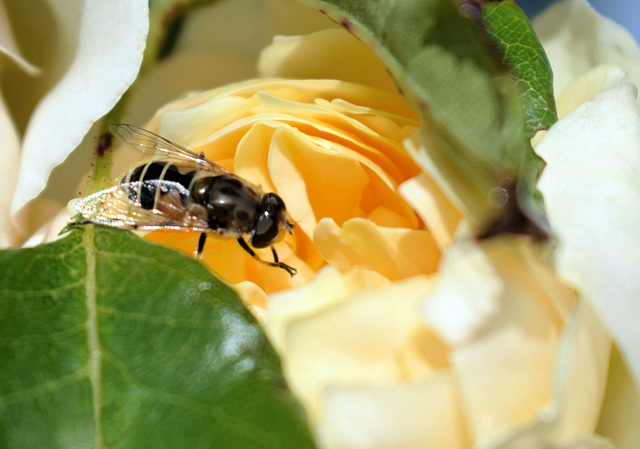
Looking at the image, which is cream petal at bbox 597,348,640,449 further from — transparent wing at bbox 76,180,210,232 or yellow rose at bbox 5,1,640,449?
transparent wing at bbox 76,180,210,232

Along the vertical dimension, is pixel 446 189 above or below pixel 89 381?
above

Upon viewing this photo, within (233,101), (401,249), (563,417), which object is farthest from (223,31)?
(563,417)

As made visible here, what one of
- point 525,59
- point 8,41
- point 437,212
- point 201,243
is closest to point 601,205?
point 437,212

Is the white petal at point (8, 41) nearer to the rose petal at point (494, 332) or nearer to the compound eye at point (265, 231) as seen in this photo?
the compound eye at point (265, 231)

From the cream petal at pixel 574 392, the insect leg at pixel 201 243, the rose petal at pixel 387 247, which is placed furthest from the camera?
the insect leg at pixel 201 243

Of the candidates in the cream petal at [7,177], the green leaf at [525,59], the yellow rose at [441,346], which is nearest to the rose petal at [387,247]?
the yellow rose at [441,346]

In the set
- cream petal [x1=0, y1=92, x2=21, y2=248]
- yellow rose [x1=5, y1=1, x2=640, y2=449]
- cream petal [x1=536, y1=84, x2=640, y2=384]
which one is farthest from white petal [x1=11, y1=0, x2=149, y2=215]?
cream petal [x1=536, y1=84, x2=640, y2=384]

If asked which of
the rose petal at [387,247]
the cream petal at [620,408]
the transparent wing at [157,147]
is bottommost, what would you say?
the transparent wing at [157,147]

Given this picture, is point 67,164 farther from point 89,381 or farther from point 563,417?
point 563,417
